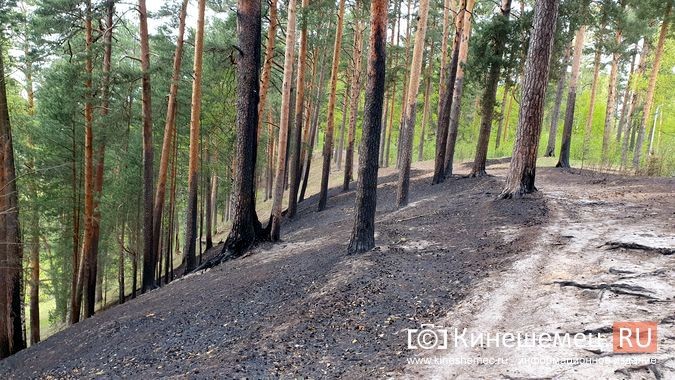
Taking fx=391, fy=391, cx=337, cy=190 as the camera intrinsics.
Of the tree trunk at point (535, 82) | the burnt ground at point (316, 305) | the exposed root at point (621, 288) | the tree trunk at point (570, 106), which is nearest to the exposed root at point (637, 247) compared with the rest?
the burnt ground at point (316, 305)

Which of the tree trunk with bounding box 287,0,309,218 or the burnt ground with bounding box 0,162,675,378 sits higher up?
the tree trunk with bounding box 287,0,309,218

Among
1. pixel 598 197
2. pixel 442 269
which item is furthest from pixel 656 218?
pixel 442 269

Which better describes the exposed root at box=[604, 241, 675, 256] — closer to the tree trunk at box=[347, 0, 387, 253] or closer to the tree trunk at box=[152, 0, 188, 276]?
the tree trunk at box=[347, 0, 387, 253]

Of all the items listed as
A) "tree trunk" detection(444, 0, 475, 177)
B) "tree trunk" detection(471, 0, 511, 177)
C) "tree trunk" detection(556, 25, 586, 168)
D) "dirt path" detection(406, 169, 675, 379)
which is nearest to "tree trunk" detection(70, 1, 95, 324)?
"tree trunk" detection(444, 0, 475, 177)

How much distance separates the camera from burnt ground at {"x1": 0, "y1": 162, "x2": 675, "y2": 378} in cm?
429

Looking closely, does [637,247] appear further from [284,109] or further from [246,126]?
[284,109]

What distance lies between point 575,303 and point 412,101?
8250 mm

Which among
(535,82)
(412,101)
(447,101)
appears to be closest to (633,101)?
(447,101)

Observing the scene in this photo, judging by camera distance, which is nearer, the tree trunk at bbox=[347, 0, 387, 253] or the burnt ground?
the burnt ground

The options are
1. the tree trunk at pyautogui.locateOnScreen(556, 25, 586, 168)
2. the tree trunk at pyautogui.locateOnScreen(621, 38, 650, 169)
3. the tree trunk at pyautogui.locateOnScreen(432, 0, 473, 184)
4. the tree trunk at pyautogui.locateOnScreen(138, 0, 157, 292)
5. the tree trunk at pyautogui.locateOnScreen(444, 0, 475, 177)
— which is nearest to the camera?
the tree trunk at pyautogui.locateOnScreen(138, 0, 157, 292)

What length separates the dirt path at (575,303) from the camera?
3.05m

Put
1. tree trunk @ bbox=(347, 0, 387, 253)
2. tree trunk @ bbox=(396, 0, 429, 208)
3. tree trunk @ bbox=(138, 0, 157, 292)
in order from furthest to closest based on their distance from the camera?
tree trunk @ bbox=(138, 0, 157, 292)
tree trunk @ bbox=(396, 0, 429, 208)
tree trunk @ bbox=(347, 0, 387, 253)

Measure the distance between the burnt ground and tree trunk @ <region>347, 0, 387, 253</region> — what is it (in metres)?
0.45

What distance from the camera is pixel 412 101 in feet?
37.2
